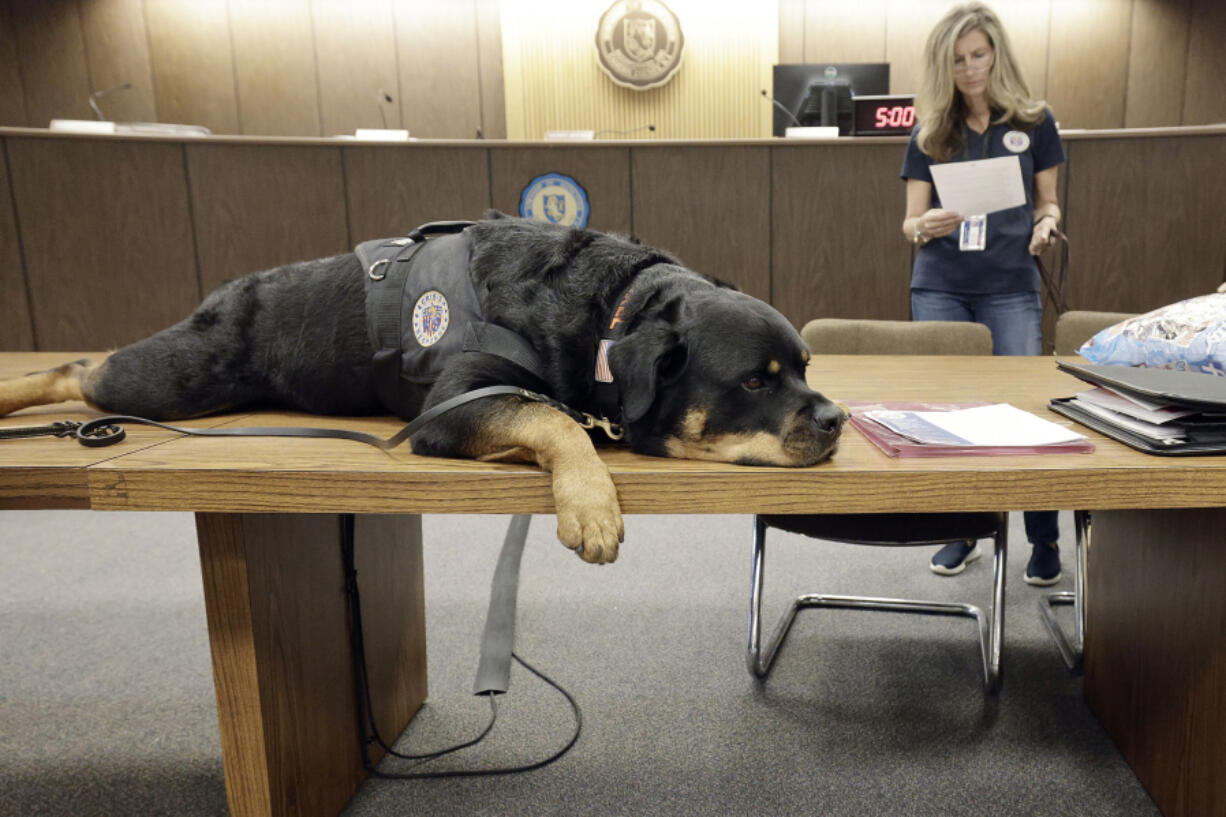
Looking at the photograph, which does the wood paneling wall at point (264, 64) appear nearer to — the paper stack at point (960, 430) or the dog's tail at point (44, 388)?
the dog's tail at point (44, 388)

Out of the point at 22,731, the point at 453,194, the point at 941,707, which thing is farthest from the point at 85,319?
the point at 941,707

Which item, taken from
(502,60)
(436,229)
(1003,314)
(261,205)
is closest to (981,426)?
(436,229)

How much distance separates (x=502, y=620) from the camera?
2.14 metres

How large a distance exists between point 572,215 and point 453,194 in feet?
2.14

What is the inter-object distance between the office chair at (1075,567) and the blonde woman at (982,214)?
0.73 ft

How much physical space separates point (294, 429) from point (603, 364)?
0.49 metres

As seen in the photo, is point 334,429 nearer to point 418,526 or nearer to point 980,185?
point 418,526

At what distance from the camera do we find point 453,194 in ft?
13.9

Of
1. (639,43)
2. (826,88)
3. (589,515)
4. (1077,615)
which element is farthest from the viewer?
(639,43)

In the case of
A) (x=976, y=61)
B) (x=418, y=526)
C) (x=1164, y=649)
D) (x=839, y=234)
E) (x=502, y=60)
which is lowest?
(x=1164, y=649)

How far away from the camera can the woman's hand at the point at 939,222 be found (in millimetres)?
2463

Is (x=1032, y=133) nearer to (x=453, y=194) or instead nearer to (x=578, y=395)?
(x=578, y=395)

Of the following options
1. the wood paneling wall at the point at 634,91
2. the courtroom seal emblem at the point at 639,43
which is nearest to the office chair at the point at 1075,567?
the wood paneling wall at the point at 634,91

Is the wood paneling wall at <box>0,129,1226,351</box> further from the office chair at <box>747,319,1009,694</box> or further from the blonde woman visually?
the office chair at <box>747,319,1009,694</box>
